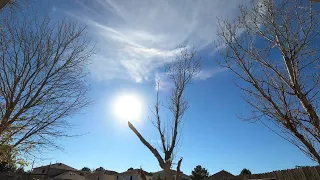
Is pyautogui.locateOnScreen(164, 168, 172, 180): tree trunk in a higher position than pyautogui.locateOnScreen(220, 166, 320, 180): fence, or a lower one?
lower

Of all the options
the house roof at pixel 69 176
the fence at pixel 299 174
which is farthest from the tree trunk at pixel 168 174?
the house roof at pixel 69 176

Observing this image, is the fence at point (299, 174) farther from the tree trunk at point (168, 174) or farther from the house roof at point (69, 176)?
the house roof at point (69, 176)

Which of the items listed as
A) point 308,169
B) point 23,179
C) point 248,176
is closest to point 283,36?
point 308,169

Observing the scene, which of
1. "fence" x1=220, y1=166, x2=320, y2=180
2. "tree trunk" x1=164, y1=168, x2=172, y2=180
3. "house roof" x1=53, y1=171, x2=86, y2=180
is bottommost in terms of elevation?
"tree trunk" x1=164, y1=168, x2=172, y2=180

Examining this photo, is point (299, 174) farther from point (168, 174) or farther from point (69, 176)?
point (69, 176)

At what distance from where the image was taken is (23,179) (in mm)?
15164

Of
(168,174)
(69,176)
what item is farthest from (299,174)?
(69,176)

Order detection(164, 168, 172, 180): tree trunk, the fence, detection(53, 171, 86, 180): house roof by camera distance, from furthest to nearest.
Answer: detection(53, 171, 86, 180): house roof, the fence, detection(164, 168, 172, 180): tree trunk

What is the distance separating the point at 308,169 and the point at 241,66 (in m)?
6.05

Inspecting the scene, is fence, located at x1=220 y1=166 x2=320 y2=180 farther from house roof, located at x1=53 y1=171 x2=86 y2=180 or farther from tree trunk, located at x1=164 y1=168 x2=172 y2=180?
house roof, located at x1=53 y1=171 x2=86 y2=180

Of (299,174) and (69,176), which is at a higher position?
(69,176)

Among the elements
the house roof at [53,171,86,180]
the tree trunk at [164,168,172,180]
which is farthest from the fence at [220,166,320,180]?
the house roof at [53,171,86,180]

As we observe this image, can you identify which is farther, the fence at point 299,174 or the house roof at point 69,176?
the house roof at point 69,176

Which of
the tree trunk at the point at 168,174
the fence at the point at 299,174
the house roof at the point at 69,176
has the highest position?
the house roof at the point at 69,176
